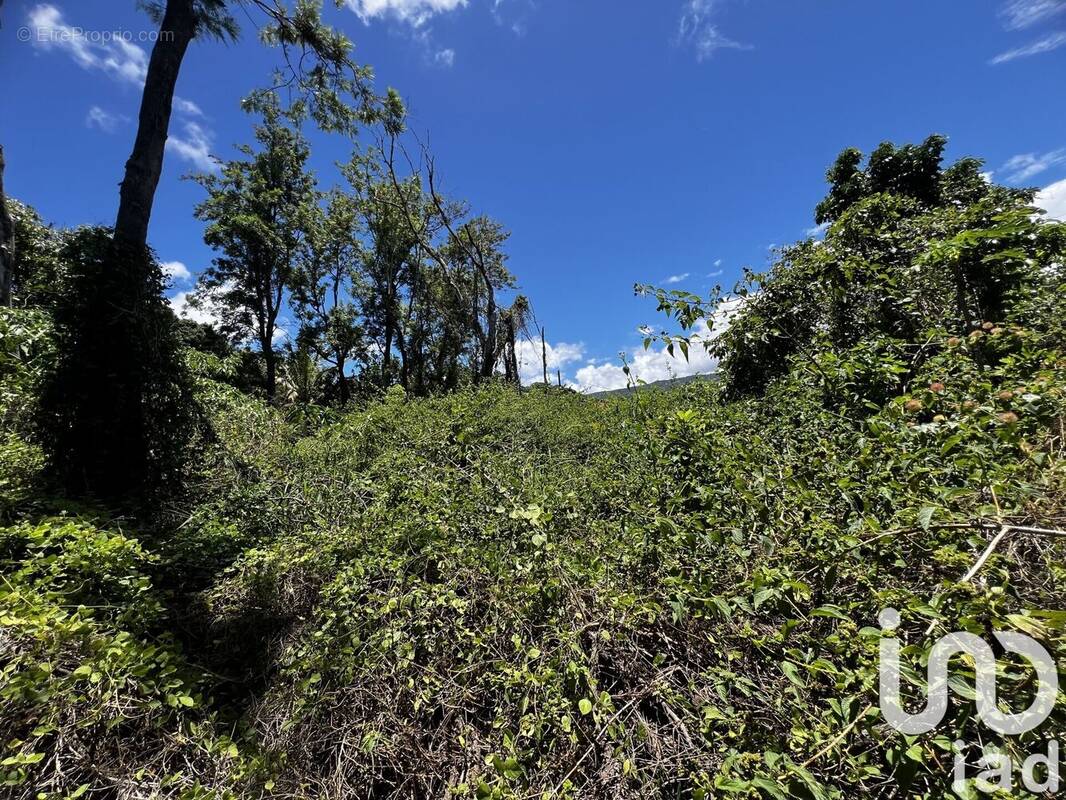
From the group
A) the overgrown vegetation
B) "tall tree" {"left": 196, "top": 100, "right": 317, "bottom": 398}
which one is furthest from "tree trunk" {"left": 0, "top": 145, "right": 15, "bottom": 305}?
"tall tree" {"left": 196, "top": 100, "right": 317, "bottom": 398}

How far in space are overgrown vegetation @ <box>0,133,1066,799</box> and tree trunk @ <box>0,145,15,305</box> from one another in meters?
0.71

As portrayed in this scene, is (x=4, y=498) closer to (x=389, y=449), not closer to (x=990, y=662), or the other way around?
(x=389, y=449)

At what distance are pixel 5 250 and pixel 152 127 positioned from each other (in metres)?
1.89

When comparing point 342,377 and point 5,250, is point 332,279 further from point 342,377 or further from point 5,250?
point 5,250

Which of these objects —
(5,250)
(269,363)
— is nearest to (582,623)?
(5,250)

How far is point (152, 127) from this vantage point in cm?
440

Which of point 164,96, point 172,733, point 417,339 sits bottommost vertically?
point 172,733

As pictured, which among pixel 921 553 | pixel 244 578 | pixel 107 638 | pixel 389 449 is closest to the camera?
pixel 921 553

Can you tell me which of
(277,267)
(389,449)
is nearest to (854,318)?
(389,449)

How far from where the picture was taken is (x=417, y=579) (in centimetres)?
232

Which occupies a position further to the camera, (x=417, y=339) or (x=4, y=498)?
(x=417, y=339)

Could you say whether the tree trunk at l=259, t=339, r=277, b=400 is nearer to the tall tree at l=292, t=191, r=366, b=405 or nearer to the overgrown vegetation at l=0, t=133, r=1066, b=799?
the tall tree at l=292, t=191, r=366, b=405

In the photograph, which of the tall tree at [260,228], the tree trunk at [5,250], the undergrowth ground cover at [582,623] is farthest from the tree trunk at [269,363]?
the undergrowth ground cover at [582,623]

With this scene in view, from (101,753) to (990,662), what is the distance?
307 cm
